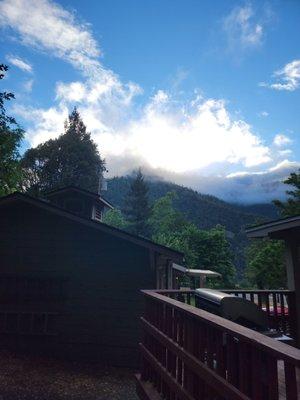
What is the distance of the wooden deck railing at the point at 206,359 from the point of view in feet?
6.84

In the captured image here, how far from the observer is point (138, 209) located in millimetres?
61469

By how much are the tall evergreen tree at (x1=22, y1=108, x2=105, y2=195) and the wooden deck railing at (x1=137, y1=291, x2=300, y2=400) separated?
4330 centimetres

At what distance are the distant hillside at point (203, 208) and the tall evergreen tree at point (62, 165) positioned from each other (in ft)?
214

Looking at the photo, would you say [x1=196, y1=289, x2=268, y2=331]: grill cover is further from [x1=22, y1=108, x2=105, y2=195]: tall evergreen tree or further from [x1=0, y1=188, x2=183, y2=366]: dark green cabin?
[x1=22, y1=108, x2=105, y2=195]: tall evergreen tree

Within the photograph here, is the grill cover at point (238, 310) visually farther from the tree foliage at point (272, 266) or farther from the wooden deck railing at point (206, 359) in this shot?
the tree foliage at point (272, 266)

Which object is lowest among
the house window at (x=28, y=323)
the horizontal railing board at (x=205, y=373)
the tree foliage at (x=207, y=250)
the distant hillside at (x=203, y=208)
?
the house window at (x=28, y=323)

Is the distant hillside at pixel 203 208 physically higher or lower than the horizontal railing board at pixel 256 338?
higher

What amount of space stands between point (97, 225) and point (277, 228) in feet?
20.3

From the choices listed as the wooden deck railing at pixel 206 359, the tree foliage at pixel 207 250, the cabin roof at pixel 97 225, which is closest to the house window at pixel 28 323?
the cabin roof at pixel 97 225

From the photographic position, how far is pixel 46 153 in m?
50.1

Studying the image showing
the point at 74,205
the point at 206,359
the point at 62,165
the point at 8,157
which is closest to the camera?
the point at 206,359

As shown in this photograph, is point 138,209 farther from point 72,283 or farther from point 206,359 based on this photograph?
point 206,359

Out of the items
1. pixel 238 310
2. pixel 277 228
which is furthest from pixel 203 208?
pixel 238 310

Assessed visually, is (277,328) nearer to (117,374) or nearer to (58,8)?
(117,374)
